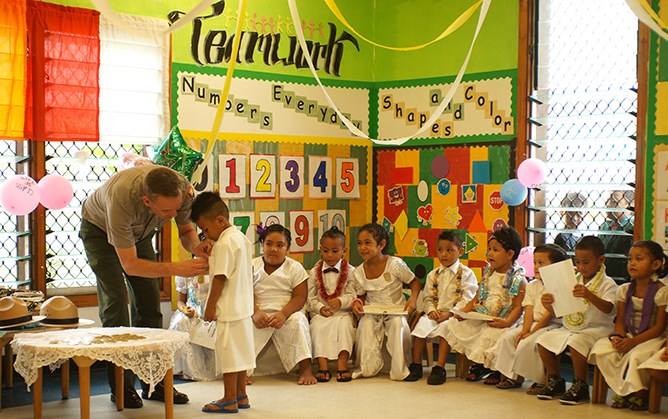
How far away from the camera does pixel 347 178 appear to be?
302 inches

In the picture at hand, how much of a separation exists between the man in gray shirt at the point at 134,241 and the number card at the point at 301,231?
219 centimetres


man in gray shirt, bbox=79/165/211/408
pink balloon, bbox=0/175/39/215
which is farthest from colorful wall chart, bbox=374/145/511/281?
pink balloon, bbox=0/175/39/215

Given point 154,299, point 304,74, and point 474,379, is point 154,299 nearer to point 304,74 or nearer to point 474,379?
point 474,379

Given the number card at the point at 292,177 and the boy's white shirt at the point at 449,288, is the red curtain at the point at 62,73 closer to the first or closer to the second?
the number card at the point at 292,177

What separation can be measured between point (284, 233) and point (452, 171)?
5.64 feet

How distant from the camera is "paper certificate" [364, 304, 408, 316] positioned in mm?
6043

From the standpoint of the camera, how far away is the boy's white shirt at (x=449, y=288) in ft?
20.4

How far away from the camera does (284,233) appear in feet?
A: 20.5

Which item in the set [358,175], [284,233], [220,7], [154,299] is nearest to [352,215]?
[358,175]

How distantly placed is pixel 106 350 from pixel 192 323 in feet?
6.14

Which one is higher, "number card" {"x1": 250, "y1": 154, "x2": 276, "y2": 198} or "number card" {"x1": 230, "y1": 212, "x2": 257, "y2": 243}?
"number card" {"x1": 250, "y1": 154, "x2": 276, "y2": 198}

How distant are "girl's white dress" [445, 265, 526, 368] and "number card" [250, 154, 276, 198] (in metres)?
2.01

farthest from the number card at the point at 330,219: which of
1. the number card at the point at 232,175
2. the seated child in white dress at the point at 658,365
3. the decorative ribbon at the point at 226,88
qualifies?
the seated child in white dress at the point at 658,365

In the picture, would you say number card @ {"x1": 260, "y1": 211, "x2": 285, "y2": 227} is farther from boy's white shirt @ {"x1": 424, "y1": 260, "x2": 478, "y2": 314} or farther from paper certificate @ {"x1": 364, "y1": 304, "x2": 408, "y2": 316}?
boy's white shirt @ {"x1": 424, "y1": 260, "x2": 478, "y2": 314}
